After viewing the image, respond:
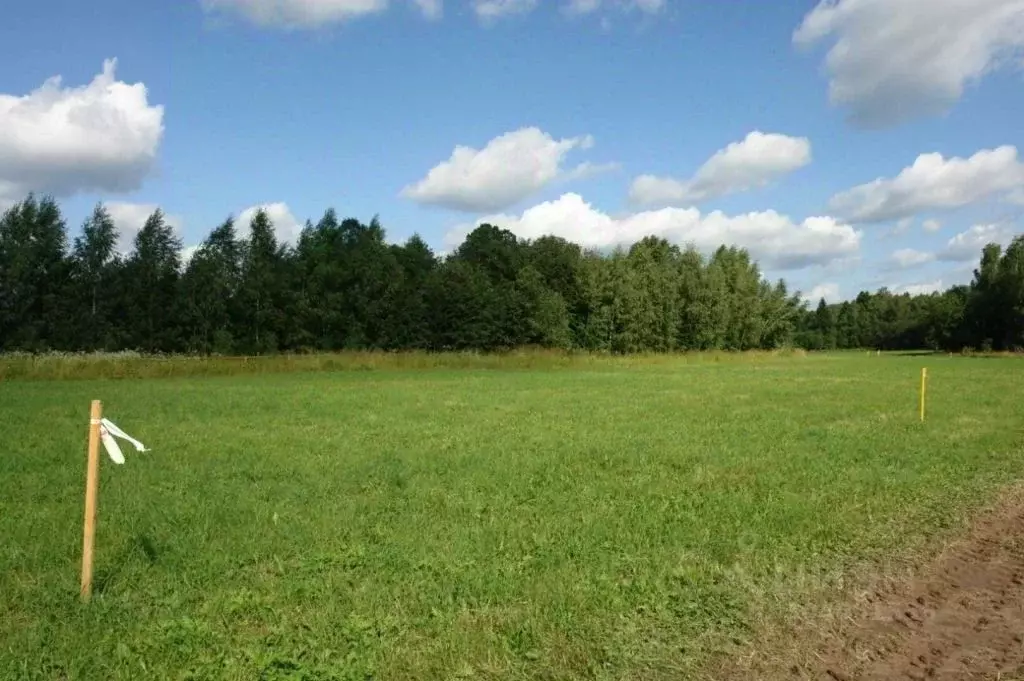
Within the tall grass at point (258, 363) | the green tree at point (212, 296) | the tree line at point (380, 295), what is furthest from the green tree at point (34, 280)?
the tall grass at point (258, 363)

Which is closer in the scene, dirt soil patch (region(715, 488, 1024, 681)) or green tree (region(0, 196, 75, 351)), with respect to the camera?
A: dirt soil patch (region(715, 488, 1024, 681))

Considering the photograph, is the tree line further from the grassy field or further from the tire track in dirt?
the tire track in dirt

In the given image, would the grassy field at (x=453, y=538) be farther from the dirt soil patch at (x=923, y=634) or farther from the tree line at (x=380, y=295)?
the tree line at (x=380, y=295)

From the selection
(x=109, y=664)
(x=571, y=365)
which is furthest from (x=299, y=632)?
(x=571, y=365)

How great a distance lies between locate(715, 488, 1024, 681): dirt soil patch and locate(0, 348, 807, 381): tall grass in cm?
3705

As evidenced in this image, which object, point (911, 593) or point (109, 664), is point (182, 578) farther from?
point (911, 593)

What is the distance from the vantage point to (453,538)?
733 centimetres

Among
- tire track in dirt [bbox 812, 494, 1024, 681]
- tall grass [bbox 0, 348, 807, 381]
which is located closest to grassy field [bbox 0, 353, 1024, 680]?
tire track in dirt [bbox 812, 494, 1024, 681]

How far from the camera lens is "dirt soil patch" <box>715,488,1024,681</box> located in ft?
15.0

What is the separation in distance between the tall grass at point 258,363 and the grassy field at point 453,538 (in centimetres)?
2191

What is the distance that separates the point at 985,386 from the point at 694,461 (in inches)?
1007

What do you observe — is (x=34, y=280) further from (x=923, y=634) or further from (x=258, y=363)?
(x=923, y=634)

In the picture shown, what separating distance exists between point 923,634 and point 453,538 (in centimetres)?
404

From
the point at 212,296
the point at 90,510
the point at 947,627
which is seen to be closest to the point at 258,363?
the point at 212,296
